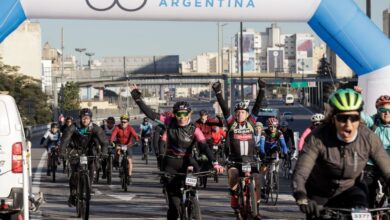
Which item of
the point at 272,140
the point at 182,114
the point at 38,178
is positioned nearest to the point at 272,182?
the point at 272,140

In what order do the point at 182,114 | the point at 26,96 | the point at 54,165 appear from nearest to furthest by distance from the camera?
1. the point at 182,114
2. the point at 54,165
3. the point at 26,96

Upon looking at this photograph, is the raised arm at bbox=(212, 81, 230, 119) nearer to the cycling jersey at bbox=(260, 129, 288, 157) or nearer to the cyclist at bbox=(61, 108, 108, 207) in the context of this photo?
the cyclist at bbox=(61, 108, 108, 207)

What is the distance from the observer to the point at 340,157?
7445mm

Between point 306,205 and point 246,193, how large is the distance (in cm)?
675

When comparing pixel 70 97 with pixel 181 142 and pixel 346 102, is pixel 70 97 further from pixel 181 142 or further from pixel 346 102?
pixel 346 102

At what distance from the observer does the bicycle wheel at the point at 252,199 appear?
1351cm

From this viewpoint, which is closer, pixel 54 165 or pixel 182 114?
pixel 182 114

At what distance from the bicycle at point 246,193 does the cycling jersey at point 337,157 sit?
19.7ft

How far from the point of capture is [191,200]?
467 inches

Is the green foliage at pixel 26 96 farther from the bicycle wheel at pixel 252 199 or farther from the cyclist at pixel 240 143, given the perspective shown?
the bicycle wheel at pixel 252 199

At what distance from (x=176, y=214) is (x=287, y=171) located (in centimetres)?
1349

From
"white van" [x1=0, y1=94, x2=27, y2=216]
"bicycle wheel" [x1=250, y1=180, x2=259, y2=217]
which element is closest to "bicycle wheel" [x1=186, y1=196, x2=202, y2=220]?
"bicycle wheel" [x1=250, y1=180, x2=259, y2=217]

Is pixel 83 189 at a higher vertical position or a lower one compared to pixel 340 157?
lower

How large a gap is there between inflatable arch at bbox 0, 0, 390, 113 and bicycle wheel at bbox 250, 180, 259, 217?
5081 millimetres
